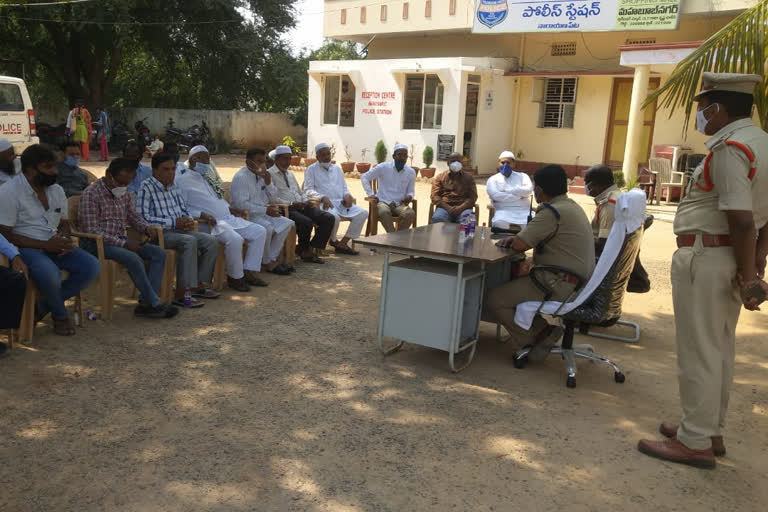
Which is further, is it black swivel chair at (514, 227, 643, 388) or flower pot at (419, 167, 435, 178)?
flower pot at (419, 167, 435, 178)

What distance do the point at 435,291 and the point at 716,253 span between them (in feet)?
5.77

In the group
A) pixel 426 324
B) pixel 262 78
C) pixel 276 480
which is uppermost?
pixel 262 78

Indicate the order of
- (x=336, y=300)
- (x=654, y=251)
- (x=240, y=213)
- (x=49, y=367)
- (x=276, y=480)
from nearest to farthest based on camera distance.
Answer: (x=276, y=480)
(x=49, y=367)
(x=336, y=300)
(x=240, y=213)
(x=654, y=251)

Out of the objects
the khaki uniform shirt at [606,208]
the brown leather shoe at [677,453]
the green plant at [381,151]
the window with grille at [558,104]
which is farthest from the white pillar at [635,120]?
the brown leather shoe at [677,453]

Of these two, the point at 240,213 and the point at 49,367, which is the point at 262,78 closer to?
the point at 240,213

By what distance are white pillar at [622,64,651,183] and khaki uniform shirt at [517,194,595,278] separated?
9846 millimetres

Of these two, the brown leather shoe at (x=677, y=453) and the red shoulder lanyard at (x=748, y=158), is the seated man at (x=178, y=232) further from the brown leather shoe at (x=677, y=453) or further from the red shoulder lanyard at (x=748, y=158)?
the red shoulder lanyard at (x=748, y=158)

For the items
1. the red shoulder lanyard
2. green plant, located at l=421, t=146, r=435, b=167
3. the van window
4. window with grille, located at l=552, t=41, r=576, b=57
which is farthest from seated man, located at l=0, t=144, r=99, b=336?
window with grille, located at l=552, t=41, r=576, b=57

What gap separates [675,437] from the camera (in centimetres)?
353

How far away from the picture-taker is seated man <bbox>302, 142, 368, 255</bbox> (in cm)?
800

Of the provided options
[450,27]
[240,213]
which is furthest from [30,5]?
[240,213]

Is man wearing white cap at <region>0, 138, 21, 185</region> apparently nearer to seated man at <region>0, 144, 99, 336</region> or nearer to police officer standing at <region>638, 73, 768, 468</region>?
seated man at <region>0, 144, 99, 336</region>

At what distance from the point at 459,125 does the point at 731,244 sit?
45.7ft

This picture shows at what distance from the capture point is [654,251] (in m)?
9.07
